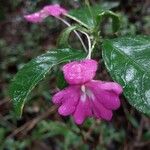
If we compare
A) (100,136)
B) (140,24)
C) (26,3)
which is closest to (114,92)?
(100,136)

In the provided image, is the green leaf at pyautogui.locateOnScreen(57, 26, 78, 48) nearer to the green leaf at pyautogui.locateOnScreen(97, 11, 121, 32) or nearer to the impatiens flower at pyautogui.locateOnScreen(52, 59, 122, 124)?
the green leaf at pyautogui.locateOnScreen(97, 11, 121, 32)

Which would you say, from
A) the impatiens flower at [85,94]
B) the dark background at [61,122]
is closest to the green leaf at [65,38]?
the impatiens flower at [85,94]

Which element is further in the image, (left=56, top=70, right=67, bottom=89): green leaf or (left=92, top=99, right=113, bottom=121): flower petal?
(left=56, top=70, right=67, bottom=89): green leaf

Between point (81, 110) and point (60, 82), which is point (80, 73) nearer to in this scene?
point (81, 110)

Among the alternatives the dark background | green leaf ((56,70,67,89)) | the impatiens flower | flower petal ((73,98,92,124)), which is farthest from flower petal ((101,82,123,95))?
the dark background

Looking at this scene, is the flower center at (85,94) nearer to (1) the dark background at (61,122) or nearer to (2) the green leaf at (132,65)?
(2) the green leaf at (132,65)
